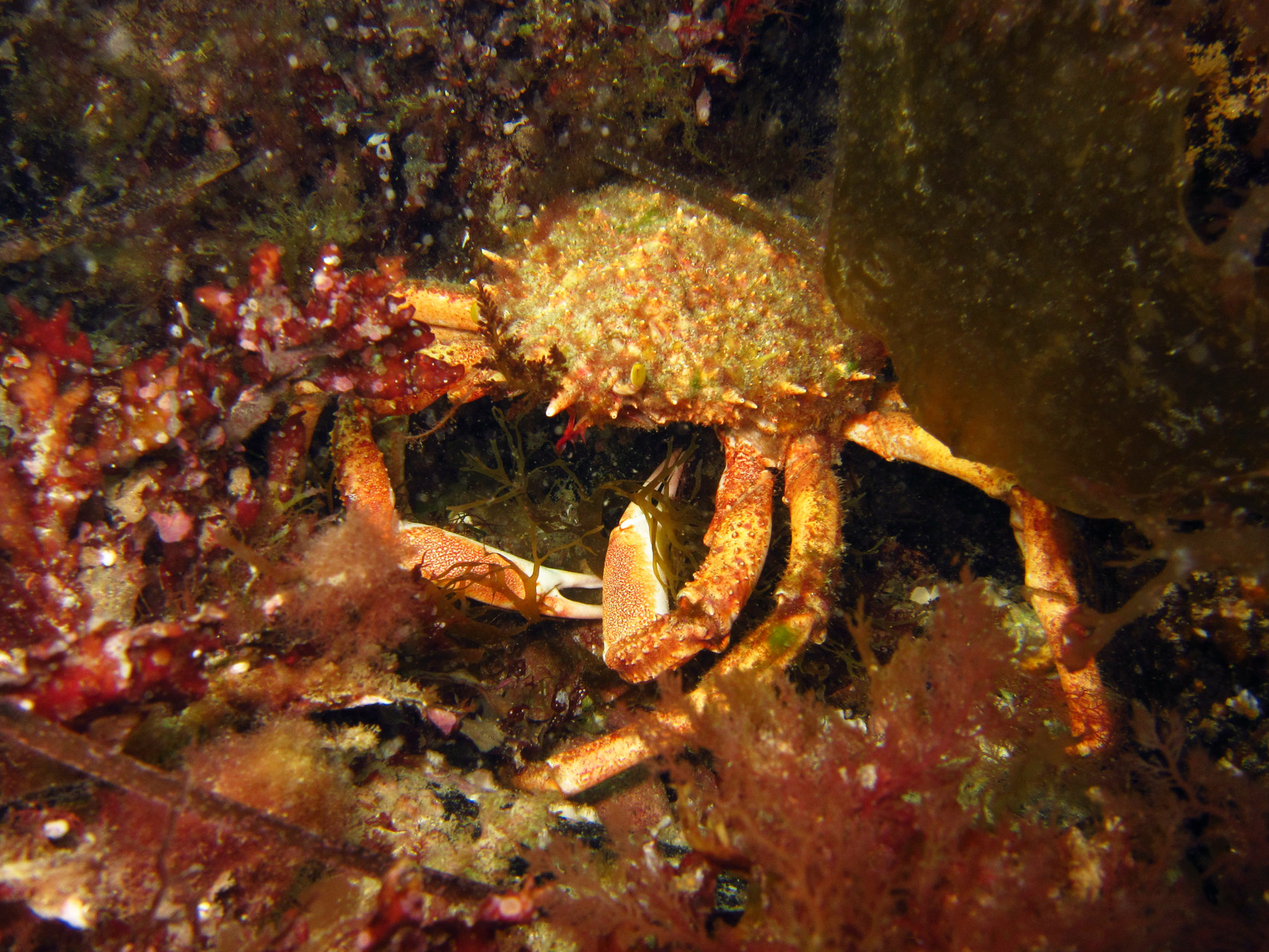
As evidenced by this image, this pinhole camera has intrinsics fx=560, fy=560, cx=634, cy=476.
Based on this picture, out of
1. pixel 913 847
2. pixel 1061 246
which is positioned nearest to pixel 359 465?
pixel 913 847

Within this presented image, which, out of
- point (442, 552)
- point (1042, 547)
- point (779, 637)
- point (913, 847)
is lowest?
point (913, 847)

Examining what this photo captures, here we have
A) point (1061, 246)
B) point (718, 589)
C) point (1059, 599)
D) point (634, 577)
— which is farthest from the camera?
point (634, 577)

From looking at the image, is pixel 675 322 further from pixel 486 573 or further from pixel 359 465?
pixel 359 465

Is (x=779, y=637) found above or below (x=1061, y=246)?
below

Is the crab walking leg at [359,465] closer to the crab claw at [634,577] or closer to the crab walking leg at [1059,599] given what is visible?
the crab claw at [634,577]

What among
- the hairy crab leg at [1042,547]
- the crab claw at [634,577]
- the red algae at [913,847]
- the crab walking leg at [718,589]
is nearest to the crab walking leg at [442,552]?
the crab claw at [634,577]

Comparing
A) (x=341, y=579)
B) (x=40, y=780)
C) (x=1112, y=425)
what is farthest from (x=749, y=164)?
(x=40, y=780)

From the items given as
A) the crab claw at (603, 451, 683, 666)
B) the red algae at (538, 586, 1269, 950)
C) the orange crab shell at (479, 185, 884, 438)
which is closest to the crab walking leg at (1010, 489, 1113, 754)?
the red algae at (538, 586, 1269, 950)

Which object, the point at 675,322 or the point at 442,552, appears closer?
the point at 675,322

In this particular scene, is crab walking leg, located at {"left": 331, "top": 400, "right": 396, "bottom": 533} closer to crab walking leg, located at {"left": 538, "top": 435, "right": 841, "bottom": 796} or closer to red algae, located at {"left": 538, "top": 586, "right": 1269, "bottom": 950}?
crab walking leg, located at {"left": 538, "top": 435, "right": 841, "bottom": 796}
